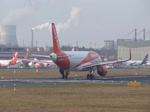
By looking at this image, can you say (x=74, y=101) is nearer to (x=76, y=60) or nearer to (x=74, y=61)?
(x=74, y=61)

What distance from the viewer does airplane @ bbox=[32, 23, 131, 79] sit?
97.3 meters

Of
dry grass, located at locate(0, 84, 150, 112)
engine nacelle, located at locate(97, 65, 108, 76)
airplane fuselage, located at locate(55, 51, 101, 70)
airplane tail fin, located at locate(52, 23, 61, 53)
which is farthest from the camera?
engine nacelle, located at locate(97, 65, 108, 76)

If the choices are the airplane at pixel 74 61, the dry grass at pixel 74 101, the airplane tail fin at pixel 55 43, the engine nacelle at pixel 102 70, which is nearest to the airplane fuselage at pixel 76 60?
the airplane at pixel 74 61

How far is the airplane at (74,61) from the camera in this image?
9731 centimetres

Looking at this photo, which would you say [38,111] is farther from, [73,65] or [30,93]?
[73,65]

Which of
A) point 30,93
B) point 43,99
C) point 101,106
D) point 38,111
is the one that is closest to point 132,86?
point 30,93

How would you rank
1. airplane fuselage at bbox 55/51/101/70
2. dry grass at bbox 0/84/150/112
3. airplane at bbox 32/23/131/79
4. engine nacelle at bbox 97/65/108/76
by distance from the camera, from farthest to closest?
engine nacelle at bbox 97/65/108/76
airplane fuselage at bbox 55/51/101/70
airplane at bbox 32/23/131/79
dry grass at bbox 0/84/150/112

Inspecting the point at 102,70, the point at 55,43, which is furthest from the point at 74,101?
the point at 102,70

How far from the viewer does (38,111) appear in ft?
139

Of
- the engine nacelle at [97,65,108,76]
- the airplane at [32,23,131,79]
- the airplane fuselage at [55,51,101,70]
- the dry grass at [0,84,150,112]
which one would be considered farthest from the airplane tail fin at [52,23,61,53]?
the dry grass at [0,84,150,112]

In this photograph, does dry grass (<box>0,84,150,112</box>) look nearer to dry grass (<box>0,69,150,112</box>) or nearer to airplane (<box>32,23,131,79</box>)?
dry grass (<box>0,69,150,112</box>)

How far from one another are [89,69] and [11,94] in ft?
143

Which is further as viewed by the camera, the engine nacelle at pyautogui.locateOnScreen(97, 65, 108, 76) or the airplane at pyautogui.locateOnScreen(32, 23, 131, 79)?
the engine nacelle at pyautogui.locateOnScreen(97, 65, 108, 76)

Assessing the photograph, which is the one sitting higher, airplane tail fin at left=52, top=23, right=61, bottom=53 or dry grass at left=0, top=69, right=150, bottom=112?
airplane tail fin at left=52, top=23, right=61, bottom=53
